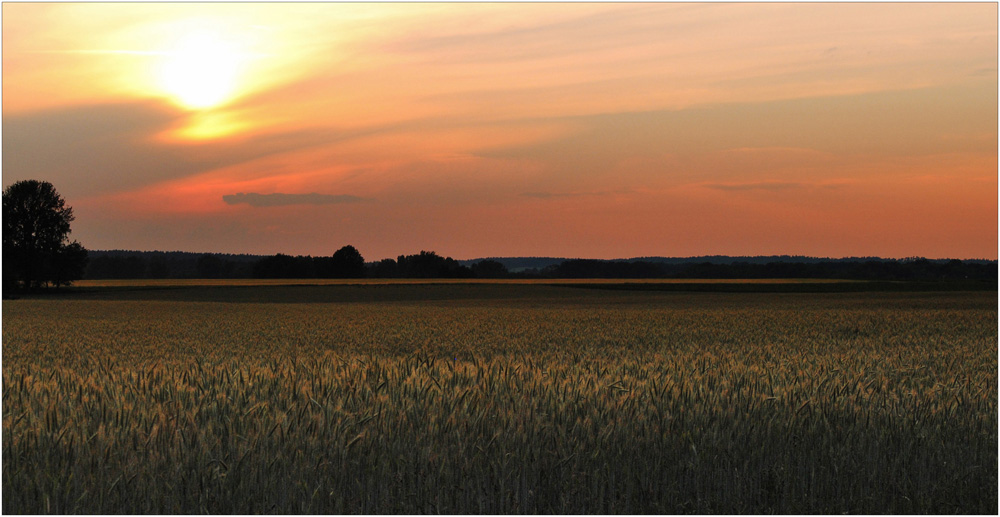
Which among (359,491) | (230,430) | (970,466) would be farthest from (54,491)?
(970,466)

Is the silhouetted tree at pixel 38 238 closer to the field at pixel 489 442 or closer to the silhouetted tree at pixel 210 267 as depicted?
the silhouetted tree at pixel 210 267

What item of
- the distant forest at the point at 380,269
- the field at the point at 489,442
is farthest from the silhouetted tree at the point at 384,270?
the field at the point at 489,442

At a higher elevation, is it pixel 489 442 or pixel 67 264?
pixel 67 264

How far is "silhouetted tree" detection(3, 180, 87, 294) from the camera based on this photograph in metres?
75.9

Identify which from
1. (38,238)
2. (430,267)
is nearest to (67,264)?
(38,238)

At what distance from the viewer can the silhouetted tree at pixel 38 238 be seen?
7594 cm

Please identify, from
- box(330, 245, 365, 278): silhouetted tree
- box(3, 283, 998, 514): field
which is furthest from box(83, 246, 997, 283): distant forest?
box(3, 283, 998, 514): field

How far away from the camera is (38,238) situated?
3095 inches

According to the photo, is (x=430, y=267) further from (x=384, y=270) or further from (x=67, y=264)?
(x=67, y=264)

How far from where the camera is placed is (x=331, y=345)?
778 inches

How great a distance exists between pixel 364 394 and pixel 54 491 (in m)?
2.82

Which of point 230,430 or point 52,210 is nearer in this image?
point 230,430

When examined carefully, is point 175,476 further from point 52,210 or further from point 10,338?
point 52,210

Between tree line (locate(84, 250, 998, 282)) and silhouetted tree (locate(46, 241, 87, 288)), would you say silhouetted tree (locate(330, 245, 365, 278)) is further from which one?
silhouetted tree (locate(46, 241, 87, 288))
